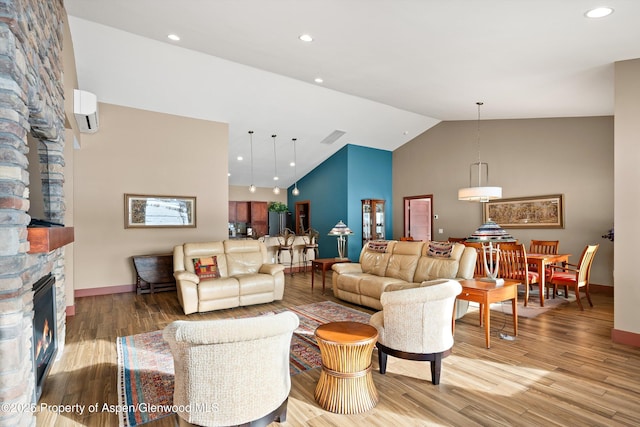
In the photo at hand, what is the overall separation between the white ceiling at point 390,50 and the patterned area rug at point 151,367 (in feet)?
10.2

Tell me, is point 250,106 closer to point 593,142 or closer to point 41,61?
point 41,61

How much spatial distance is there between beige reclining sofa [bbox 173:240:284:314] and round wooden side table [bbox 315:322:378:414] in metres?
2.76

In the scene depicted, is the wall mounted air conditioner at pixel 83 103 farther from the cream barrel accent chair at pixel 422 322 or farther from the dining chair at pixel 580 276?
the dining chair at pixel 580 276

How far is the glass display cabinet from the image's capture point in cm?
900

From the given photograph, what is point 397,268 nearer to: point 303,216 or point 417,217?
point 417,217

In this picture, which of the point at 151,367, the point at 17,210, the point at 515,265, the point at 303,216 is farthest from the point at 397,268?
the point at 303,216

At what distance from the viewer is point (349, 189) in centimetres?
874

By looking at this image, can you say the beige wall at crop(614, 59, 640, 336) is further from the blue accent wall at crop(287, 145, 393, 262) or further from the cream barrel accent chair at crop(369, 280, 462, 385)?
the blue accent wall at crop(287, 145, 393, 262)

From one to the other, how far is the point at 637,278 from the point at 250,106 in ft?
19.8

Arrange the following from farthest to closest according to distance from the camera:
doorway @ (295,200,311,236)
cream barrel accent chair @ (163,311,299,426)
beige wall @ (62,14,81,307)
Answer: doorway @ (295,200,311,236), beige wall @ (62,14,81,307), cream barrel accent chair @ (163,311,299,426)

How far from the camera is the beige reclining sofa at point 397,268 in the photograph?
14.2 feet

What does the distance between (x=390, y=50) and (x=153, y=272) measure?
199 inches

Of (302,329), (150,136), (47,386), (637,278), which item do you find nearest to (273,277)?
(302,329)

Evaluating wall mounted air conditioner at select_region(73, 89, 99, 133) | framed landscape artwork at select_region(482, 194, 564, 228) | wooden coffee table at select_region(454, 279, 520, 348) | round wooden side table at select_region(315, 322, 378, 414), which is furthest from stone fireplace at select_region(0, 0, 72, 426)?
framed landscape artwork at select_region(482, 194, 564, 228)
